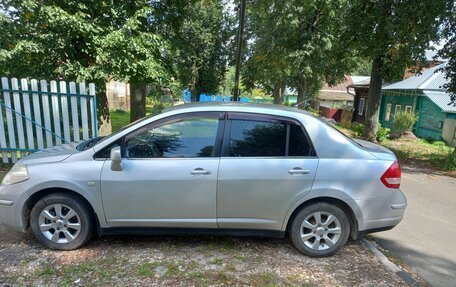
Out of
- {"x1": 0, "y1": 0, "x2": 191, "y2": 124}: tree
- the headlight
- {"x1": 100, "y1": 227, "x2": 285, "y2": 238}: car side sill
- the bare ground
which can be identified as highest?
{"x1": 0, "y1": 0, "x2": 191, "y2": 124}: tree

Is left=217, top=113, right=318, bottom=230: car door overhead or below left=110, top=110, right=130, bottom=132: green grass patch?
overhead

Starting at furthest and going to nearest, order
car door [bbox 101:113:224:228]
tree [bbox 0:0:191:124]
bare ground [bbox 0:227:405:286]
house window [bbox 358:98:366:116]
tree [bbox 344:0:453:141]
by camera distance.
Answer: house window [bbox 358:98:366:116] → tree [bbox 344:0:453:141] → tree [bbox 0:0:191:124] → car door [bbox 101:113:224:228] → bare ground [bbox 0:227:405:286]

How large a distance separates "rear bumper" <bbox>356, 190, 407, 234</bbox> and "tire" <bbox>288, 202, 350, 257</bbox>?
20cm

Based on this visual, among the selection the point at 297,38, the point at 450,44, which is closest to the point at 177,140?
the point at 450,44

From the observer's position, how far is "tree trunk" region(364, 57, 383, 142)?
11891 millimetres

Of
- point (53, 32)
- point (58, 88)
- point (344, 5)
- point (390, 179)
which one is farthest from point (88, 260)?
point (344, 5)

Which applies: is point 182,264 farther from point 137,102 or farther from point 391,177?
point 137,102

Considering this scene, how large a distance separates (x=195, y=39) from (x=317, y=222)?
28.7m

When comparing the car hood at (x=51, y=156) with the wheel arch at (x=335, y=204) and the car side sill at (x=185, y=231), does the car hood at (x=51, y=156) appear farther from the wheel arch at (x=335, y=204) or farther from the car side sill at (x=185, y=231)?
the wheel arch at (x=335, y=204)

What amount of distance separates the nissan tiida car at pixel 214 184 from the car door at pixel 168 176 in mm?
11

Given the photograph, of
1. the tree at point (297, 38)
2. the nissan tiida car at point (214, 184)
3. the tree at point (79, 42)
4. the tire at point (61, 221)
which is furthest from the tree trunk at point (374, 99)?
the tire at point (61, 221)

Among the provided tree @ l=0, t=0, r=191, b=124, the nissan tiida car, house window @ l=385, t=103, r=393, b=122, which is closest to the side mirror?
the nissan tiida car

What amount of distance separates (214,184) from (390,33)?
9184 mm

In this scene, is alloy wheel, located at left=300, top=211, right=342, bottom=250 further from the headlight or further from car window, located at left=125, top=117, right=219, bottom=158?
the headlight
